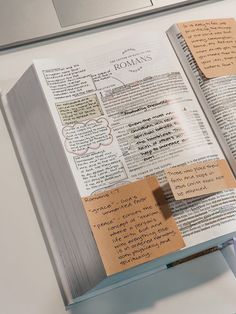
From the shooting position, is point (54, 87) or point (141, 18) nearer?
point (54, 87)

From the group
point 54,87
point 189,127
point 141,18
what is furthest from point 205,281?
point 141,18

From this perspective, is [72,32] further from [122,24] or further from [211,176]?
[211,176]

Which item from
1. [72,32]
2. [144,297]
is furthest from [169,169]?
[72,32]

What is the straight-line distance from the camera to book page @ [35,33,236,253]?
550mm

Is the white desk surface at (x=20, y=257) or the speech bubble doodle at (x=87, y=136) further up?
the speech bubble doodle at (x=87, y=136)

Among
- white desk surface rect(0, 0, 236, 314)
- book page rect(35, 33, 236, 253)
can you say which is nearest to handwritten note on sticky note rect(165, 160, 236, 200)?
book page rect(35, 33, 236, 253)

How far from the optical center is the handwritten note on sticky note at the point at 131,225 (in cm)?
52

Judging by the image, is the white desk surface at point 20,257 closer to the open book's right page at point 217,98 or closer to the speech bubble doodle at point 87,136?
the speech bubble doodle at point 87,136

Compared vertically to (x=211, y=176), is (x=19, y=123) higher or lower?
higher

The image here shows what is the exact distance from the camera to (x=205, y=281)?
59 cm

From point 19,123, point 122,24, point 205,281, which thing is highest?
point 122,24

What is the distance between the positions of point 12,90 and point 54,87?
0.24 feet

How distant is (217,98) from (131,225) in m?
0.21

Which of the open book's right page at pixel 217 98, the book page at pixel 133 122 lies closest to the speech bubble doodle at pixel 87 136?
the book page at pixel 133 122
